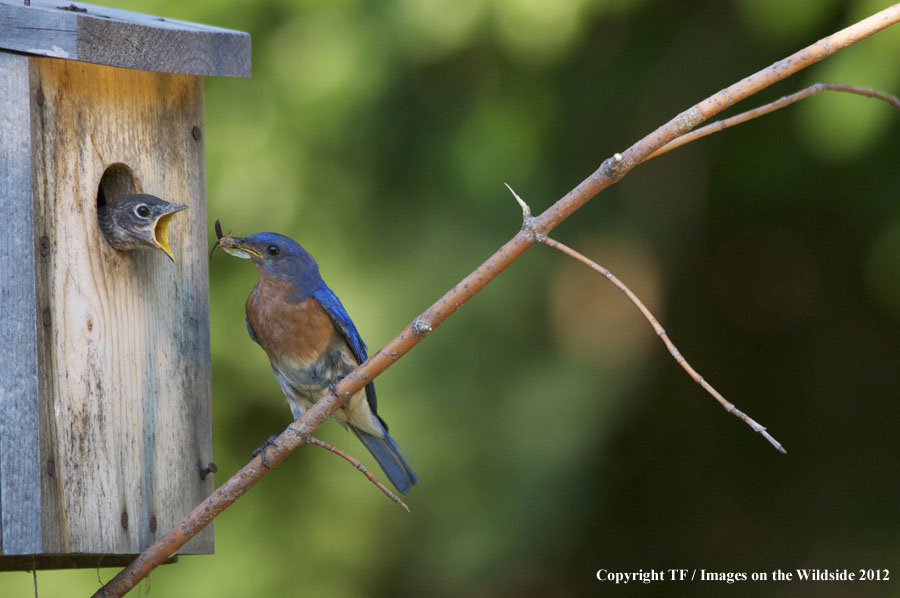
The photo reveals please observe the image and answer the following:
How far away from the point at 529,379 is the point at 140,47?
2.50 meters

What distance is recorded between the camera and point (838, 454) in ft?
16.5

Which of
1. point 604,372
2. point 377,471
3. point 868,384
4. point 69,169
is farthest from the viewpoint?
→ point 868,384

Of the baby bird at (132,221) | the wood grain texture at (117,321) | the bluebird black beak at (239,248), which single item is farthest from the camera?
the bluebird black beak at (239,248)

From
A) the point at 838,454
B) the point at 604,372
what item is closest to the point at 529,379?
the point at 604,372

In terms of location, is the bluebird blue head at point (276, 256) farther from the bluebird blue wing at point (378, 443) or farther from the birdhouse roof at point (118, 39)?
the birdhouse roof at point (118, 39)

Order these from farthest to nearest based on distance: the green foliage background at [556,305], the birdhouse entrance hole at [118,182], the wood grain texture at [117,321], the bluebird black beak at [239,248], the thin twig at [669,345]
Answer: the green foliage background at [556,305] → the bluebird black beak at [239,248] → the birdhouse entrance hole at [118,182] → the wood grain texture at [117,321] → the thin twig at [669,345]

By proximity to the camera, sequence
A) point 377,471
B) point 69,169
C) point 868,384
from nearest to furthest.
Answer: point 69,169 < point 377,471 < point 868,384

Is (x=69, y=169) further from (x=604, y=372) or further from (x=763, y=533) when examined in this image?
(x=763, y=533)

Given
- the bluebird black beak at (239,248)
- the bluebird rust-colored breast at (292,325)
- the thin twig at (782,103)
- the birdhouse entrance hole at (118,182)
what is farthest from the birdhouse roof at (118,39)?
the thin twig at (782,103)

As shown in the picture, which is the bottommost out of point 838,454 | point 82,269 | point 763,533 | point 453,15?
point 763,533

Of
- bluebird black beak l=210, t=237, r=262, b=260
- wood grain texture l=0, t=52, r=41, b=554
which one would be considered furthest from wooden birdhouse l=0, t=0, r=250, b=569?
bluebird black beak l=210, t=237, r=262, b=260

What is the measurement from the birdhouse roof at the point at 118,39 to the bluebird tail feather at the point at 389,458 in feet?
4.17

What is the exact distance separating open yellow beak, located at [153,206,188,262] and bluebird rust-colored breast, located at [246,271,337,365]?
0.54m

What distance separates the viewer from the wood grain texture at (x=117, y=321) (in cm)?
255
